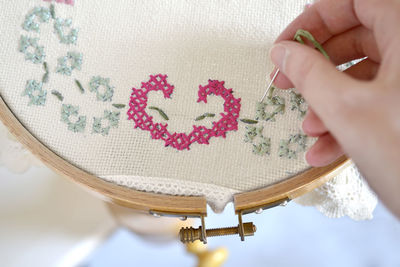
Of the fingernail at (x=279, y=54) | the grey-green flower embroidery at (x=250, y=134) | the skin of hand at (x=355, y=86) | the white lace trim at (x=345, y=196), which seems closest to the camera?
the skin of hand at (x=355, y=86)

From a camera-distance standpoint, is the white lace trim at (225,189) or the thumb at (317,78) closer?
the thumb at (317,78)

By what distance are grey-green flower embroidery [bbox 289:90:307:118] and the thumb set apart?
0.12 metres

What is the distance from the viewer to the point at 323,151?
527 mm

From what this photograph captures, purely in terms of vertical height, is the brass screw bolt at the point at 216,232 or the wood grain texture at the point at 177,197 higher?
the wood grain texture at the point at 177,197

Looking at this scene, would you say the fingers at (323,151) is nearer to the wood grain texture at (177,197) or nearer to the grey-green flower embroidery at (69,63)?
the wood grain texture at (177,197)

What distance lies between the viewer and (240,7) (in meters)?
0.64

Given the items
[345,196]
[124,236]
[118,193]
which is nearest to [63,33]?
[118,193]

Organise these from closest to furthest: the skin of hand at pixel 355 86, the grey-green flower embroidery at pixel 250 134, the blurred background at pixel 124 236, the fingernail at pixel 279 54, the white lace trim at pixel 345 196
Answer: the skin of hand at pixel 355 86 → the fingernail at pixel 279 54 → the grey-green flower embroidery at pixel 250 134 → the white lace trim at pixel 345 196 → the blurred background at pixel 124 236

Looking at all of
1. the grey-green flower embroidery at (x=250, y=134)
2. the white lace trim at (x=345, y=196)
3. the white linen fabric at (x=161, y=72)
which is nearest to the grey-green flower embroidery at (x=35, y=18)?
the white linen fabric at (x=161, y=72)

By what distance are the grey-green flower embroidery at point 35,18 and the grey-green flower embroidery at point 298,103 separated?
0.43 m

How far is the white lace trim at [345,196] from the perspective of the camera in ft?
2.28

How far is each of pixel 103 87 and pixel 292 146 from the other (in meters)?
0.31

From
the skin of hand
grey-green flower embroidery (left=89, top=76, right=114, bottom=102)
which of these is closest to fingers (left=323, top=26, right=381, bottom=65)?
the skin of hand

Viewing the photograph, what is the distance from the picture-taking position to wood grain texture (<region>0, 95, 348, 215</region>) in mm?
562
